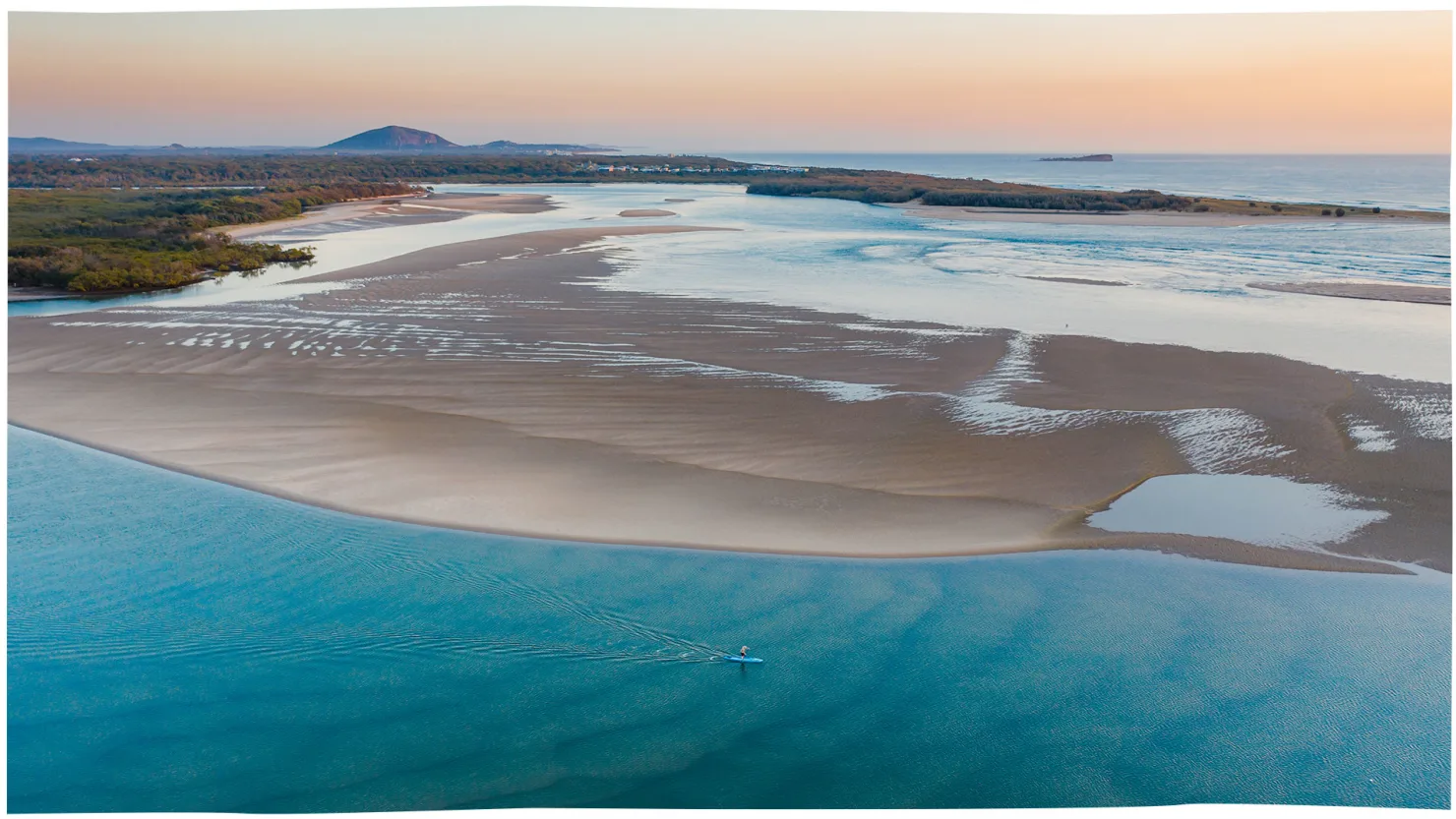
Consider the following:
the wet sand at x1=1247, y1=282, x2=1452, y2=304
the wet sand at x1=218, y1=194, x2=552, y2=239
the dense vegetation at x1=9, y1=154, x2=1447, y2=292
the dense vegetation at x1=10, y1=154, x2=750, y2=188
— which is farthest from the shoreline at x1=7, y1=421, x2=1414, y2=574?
the dense vegetation at x1=10, y1=154, x2=750, y2=188

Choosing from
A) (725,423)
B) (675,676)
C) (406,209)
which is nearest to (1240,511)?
(725,423)

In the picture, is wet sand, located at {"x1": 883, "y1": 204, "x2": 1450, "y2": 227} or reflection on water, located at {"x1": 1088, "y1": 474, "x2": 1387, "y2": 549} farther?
wet sand, located at {"x1": 883, "y1": 204, "x2": 1450, "y2": 227}

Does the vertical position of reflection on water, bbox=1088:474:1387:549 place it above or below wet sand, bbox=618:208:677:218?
below

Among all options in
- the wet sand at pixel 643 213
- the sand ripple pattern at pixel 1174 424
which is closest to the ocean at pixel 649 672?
the sand ripple pattern at pixel 1174 424

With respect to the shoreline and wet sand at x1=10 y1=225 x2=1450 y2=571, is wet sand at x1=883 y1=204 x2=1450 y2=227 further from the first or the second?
the shoreline

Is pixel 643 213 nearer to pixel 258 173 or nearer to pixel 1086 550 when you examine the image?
pixel 1086 550

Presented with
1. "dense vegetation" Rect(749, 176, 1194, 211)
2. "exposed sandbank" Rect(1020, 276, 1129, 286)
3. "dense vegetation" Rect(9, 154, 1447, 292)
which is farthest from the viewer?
"dense vegetation" Rect(749, 176, 1194, 211)
